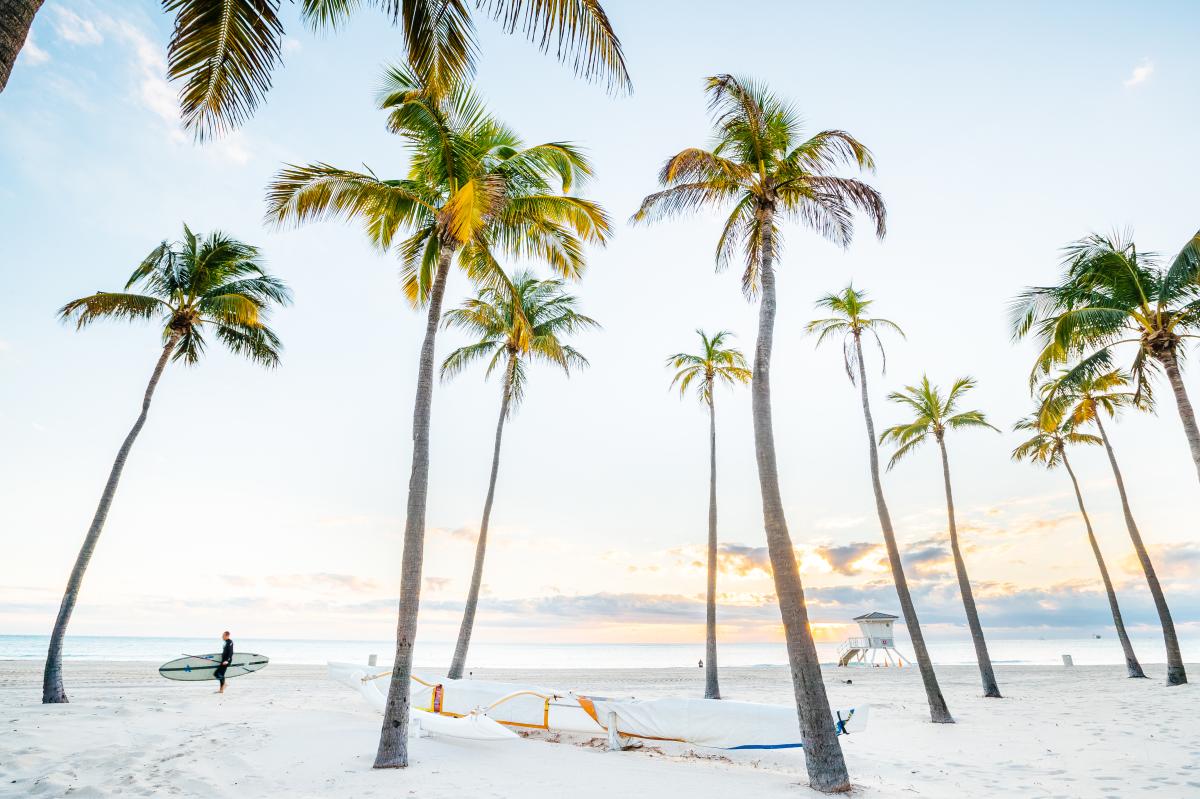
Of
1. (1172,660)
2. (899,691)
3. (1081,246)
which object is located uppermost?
(1081,246)

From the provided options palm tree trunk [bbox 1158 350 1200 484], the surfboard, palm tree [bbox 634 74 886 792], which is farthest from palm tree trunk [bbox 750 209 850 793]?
the surfboard

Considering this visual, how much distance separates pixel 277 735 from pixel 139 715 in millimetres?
3202

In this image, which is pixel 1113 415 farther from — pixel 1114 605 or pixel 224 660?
pixel 224 660

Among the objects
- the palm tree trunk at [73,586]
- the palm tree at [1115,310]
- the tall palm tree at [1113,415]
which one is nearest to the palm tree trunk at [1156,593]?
the tall palm tree at [1113,415]

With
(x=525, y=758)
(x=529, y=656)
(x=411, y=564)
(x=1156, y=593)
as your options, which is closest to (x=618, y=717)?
(x=525, y=758)

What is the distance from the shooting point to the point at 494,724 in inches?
325

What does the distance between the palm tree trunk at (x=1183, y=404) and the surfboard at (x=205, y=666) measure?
2071 cm

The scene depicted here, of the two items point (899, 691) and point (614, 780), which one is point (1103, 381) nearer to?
point (899, 691)

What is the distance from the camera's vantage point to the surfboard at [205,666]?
1538cm

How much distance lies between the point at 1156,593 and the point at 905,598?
1112 cm

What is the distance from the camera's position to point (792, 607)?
7.13 m

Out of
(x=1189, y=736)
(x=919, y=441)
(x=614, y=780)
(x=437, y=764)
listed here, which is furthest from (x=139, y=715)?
(x=919, y=441)

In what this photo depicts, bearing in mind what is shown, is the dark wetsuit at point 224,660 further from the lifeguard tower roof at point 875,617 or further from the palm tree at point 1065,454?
the lifeguard tower roof at point 875,617

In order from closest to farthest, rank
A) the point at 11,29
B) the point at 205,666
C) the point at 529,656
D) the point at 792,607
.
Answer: the point at 11,29
the point at 792,607
the point at 205,666
the point at 529,656
